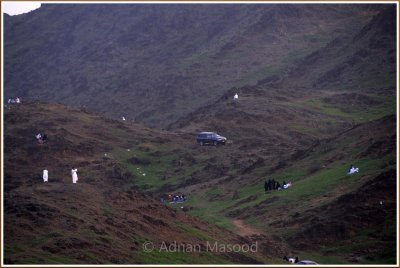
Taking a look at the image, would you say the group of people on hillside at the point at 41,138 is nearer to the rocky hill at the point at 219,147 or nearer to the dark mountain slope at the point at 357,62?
the rocky hill at the point at 219,147

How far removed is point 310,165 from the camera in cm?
6144

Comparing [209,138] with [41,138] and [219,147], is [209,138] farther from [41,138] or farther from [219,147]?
[41,138]

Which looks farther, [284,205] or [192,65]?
[192,65]

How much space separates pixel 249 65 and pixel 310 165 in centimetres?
8152

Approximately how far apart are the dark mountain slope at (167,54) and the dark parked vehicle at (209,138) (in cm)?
4346

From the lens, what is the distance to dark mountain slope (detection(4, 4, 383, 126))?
13862 cm

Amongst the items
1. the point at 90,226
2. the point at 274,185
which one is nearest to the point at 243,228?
the point at 274,185

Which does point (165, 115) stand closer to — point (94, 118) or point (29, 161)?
point (94, 118)

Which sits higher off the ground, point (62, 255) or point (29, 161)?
point (29, 161)

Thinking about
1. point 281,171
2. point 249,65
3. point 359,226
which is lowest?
point 359,226

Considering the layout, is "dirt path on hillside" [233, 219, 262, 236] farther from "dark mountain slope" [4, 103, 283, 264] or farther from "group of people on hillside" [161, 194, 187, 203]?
"group of people on hillside" [161, 194, 187, 203]

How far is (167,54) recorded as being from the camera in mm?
165625

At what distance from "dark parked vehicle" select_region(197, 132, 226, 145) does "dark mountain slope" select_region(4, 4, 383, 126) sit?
43.5 m

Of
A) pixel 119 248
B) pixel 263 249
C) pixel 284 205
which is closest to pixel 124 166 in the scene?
pixel 284 205
